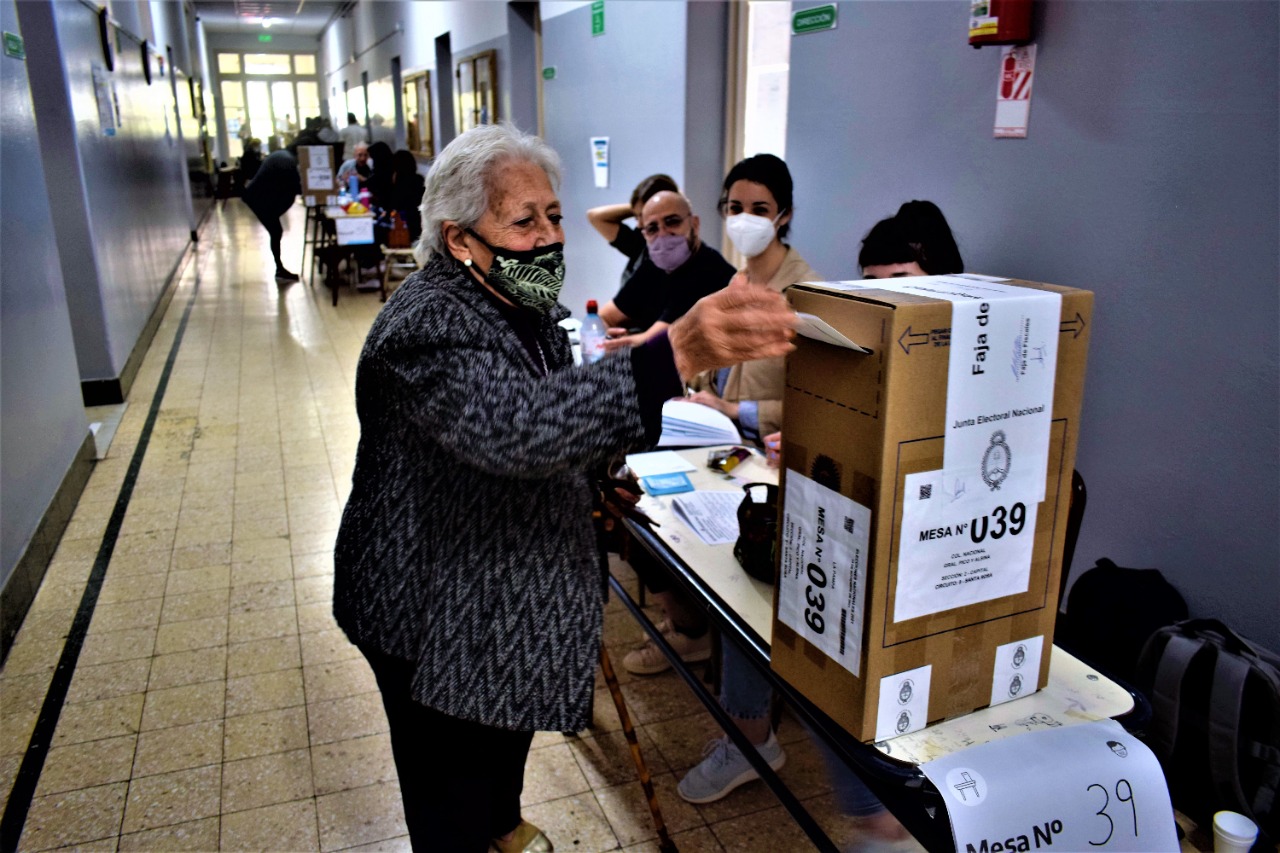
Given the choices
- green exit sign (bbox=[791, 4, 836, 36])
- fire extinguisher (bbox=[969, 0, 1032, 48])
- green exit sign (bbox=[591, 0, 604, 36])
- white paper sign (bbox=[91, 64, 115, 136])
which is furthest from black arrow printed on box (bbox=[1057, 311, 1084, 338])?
white paper sign (bbox=[91, 64, 115, 136])

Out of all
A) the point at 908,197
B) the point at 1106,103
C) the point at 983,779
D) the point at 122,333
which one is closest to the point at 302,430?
the point at 122,333

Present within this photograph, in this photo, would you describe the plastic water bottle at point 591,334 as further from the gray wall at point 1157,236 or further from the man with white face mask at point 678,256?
the gray wall at point 1157,236

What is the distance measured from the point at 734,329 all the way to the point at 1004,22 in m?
1.89

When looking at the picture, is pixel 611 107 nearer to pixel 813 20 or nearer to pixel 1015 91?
pixel 813 20

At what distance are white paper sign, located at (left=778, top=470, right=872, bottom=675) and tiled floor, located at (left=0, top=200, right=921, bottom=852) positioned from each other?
80cm

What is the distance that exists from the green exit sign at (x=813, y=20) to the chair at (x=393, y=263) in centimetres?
521

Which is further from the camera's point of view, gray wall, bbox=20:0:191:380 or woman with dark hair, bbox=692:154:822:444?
gray wall, bbox=20:0:191:380

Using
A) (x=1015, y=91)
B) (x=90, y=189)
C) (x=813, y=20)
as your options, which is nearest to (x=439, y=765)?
(x=1015, y=91)

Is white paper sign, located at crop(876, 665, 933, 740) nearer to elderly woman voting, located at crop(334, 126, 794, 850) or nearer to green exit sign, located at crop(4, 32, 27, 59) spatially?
elderly woman voting, located at crop(334, 126, 794, 850)

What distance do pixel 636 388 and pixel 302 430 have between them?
4204mm

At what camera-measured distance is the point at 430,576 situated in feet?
4.62

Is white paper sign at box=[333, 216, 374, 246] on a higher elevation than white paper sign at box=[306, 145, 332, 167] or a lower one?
lower

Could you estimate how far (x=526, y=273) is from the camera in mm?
1368

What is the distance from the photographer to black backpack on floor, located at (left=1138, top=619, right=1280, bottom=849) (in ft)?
6.10
